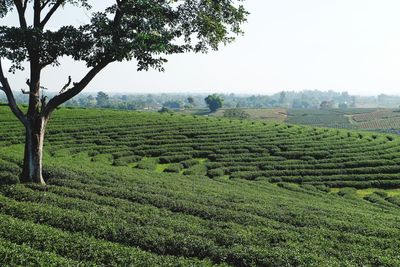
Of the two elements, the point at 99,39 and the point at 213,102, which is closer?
the point at 99,39

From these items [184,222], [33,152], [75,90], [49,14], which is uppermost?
[49,14]

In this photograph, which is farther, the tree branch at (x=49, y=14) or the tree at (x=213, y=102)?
the tree at (x=213, y=102)

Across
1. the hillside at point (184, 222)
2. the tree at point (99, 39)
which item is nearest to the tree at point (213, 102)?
the hillside at point (184, 222)

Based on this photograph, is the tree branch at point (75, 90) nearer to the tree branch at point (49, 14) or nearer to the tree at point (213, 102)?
the tree branch at point (49, 14)

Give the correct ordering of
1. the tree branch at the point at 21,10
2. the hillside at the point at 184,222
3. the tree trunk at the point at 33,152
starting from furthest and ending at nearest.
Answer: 1. the tree trunk at the point at 33,152
2. the tree branch at the point at 21,10
3. the hillside at the point at 184,222


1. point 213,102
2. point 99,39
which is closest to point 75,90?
point 99,39

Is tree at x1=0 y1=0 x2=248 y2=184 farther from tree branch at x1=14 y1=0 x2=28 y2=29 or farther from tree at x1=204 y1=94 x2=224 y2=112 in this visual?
tree at x1=204 y1=94 x2=224 y2=112

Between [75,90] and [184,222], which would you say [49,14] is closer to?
[75,90]

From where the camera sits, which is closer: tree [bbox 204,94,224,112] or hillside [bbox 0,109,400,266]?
hillside [bbox 0,109,400,266]

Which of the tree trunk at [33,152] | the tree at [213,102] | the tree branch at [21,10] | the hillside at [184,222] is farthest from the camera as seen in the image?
the tree at [213,102]

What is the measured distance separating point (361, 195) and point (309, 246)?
83.3 ft

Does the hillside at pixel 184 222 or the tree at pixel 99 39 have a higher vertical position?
the tree at pixel 99 39

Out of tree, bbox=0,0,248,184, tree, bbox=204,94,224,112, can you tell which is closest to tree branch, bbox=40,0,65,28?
tree, bbox=0,0,248,184

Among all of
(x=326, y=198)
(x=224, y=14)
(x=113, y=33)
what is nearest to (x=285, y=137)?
(x=326, y=198)
